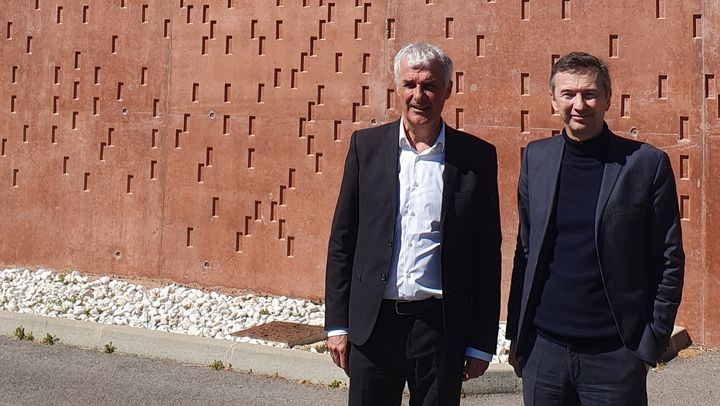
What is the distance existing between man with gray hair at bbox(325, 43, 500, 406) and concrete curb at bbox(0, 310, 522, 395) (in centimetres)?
312

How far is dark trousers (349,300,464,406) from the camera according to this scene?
3.41 meters

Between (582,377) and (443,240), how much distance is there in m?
0.69

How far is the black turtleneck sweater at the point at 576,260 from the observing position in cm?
322

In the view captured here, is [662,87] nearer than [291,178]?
Yes

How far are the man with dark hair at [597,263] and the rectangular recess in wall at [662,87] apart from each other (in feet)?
17.5

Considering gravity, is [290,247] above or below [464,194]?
below

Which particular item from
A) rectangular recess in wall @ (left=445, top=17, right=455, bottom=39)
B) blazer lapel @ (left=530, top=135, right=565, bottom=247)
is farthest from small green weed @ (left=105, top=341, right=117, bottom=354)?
blazer lapel @ (left=530, top=135, right=565, bottom=247)

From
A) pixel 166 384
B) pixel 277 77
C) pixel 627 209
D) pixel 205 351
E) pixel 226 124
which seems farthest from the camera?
pixel 226 124

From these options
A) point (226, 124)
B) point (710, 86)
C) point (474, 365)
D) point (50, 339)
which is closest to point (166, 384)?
point (50, 339)

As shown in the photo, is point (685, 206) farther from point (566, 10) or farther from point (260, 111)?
point (260, 111)

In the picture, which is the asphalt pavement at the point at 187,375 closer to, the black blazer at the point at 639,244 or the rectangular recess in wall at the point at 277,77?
the black blazer at the point at 639,244

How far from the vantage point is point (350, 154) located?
144 inches

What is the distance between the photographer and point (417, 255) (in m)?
3.47

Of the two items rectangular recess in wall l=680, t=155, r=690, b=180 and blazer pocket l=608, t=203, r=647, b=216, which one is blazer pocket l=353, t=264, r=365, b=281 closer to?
blazer pocket l=608, t=203, r=647, b=216
